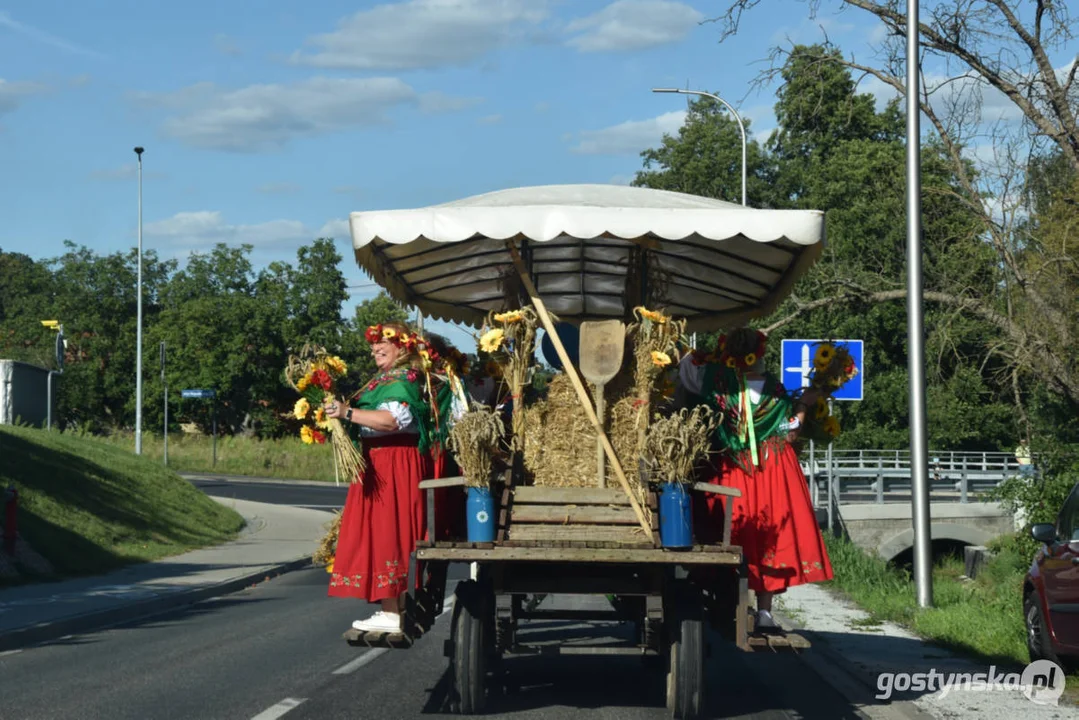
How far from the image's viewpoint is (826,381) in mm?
8875

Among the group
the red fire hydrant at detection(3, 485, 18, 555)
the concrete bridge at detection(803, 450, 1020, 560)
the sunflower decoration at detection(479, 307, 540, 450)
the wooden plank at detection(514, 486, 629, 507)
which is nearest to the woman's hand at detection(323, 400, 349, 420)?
the sunflower decoration at detection(479, 307, 540, 450)

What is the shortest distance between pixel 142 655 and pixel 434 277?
4.23m

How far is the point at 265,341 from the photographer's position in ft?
226

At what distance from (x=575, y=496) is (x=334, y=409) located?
4.98 feet

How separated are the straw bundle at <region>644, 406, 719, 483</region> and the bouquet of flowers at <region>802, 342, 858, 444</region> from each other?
47.5 inches

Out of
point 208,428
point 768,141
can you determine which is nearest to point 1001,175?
point 768,141

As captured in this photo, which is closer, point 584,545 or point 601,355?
point 584,545

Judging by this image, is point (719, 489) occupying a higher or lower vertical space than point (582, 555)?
higher

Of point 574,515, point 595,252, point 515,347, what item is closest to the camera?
point 574,515

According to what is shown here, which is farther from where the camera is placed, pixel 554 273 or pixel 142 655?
pixel 142 655

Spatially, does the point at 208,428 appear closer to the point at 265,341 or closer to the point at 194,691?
the point at 265,341

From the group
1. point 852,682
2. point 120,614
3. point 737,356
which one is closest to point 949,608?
point 852,682

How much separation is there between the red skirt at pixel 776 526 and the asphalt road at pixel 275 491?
93.9ft

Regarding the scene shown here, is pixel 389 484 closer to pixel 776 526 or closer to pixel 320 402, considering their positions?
pixel 320 402
